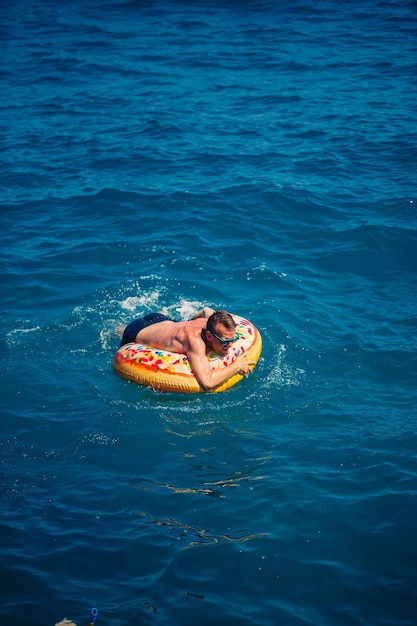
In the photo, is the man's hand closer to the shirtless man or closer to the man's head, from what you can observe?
the shirtless man

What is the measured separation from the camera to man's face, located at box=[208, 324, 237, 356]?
9500mm

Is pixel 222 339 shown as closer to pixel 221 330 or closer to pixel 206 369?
pixel 221 330

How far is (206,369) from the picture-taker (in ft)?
31.8

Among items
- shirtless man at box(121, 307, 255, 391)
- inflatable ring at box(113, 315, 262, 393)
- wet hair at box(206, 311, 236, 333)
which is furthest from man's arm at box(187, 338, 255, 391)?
wet hair at box(206, 311, 236, 333)

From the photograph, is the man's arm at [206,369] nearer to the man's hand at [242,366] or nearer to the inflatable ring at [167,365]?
the man's hand at [242,366]

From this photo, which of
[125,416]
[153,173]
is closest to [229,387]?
A: [125,416]

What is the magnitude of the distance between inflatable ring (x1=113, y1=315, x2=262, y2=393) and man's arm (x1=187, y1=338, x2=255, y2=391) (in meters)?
0.11

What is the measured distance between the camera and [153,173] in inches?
650

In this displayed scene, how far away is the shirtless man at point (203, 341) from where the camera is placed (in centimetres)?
952

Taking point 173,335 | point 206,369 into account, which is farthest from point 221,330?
point 173,335

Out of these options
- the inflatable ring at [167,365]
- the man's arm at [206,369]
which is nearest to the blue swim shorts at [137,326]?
the inflatable ring at [167,365]

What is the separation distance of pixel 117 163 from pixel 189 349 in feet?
27.5

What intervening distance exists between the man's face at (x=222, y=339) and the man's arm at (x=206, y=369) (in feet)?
0.58

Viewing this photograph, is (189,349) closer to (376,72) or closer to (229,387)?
(229,387)
